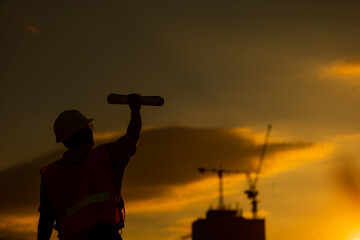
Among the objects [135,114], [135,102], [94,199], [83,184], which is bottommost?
[94,199]

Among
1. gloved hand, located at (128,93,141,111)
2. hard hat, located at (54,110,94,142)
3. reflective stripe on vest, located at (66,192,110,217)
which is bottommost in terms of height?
reflective stripe on vest, located at (66,192,110,217)

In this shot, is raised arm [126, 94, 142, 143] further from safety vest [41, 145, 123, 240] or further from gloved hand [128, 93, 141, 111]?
safety vest [41, 145, 123, 240]

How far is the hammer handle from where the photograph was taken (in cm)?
939

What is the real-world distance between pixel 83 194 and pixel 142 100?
1.56 m

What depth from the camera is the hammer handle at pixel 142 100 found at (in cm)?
939

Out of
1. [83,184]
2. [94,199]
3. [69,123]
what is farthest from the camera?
[69,123]

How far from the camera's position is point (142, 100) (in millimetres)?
9648

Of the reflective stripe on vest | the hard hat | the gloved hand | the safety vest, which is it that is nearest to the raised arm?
the gloved hand

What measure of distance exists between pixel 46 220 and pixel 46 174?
2.18 feet

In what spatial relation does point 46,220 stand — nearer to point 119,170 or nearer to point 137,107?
point 119,170

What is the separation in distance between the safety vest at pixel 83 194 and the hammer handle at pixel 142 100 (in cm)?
97

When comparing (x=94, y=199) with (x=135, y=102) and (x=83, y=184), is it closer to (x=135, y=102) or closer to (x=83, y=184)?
(x=83, y=184)

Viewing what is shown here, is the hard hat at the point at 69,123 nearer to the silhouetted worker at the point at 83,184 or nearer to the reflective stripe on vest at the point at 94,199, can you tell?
the silhouetted worker at the point at 83,184

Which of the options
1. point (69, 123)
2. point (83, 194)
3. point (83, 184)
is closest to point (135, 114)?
point (69, 123)
